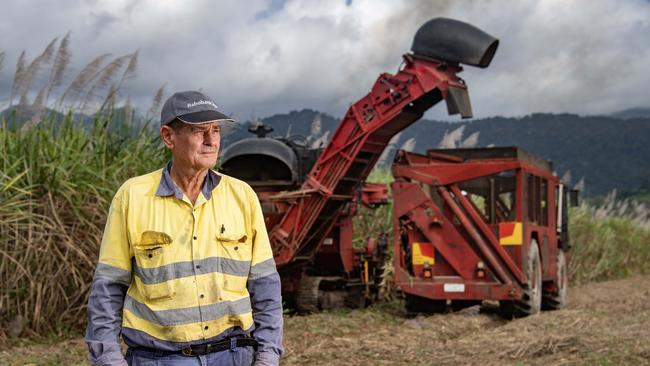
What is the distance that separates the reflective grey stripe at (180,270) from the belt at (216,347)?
25cm

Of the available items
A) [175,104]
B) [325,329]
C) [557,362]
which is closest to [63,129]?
[325,329]

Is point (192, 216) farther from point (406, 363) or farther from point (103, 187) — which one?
point (103, 187)

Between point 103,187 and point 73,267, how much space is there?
2.72 feet

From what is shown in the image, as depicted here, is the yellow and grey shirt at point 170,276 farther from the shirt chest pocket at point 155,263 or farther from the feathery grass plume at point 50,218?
the feathery grass plume at point 50,218

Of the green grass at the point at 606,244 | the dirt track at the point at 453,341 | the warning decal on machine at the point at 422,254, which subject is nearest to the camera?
the dirt track at the point at 453,341

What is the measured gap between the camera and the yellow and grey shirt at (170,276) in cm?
321

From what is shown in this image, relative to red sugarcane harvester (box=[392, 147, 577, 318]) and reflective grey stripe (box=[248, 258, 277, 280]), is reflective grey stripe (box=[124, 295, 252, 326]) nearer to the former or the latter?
reflective grey stripe (box=[248, 258, 277, 280])

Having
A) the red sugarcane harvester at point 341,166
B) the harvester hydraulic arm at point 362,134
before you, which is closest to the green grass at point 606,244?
the red sugarcane harvester at point 341,166

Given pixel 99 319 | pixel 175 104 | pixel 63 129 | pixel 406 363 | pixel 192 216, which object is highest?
pixel 63 129

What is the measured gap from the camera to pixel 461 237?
37.7ft

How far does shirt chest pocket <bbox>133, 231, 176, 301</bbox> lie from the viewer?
10.6 ft

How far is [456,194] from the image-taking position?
1163 centimetres

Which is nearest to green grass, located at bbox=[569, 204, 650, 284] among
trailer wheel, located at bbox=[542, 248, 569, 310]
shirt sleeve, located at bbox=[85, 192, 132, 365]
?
trailer wheel, located at bbox=[542, 248, 569, 310]

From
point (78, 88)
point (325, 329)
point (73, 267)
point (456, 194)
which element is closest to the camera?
point (73, 267)
